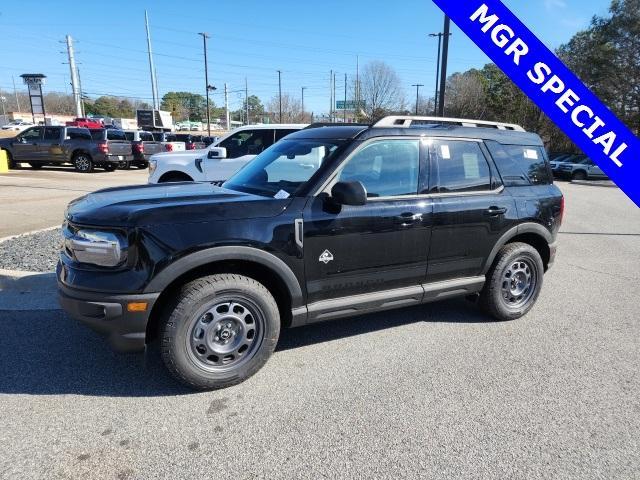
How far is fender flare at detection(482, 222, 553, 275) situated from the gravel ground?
4.77 m

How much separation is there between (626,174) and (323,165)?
7.50ft

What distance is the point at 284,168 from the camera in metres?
4.04

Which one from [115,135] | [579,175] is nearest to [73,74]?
[115,135]

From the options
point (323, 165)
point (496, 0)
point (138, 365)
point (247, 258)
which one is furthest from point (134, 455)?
point (496, 0)

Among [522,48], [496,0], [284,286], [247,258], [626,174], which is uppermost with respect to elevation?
[496,0]

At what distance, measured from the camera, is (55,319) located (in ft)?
14.3

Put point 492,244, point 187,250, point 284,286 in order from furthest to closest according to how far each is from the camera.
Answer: point 492,244
point 284,286
point 187,250

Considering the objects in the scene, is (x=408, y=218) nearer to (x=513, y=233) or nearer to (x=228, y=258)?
(x=513, y=233)

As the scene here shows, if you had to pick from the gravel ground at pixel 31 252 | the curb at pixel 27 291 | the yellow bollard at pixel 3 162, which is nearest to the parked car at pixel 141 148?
the yellow bollard at pixel 3 162

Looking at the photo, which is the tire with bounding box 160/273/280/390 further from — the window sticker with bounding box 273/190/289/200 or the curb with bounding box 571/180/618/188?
the curb with bounding box 571/180/618/188

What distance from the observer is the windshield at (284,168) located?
12.2ft

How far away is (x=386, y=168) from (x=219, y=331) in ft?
6.08

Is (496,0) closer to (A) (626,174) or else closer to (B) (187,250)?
(A) (626,174)

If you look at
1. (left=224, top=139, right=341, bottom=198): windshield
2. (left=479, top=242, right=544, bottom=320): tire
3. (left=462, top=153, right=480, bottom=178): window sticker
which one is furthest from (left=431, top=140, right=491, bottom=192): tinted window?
(left=224, top=139, right=341, bottom=198): windshield
